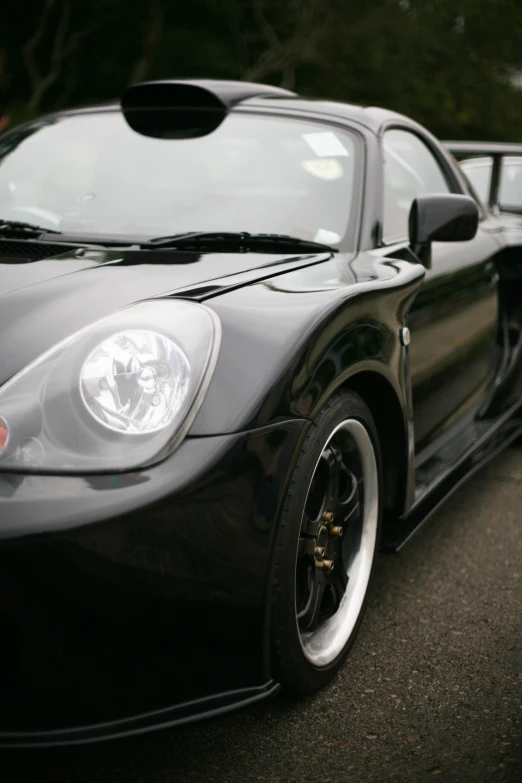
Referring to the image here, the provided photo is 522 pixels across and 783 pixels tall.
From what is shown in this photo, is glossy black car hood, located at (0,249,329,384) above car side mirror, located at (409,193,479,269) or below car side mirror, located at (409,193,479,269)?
below

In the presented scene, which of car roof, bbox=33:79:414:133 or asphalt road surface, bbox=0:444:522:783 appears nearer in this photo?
asphalt road surface, bbox=0:444:522:783

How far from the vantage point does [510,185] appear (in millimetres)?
4723

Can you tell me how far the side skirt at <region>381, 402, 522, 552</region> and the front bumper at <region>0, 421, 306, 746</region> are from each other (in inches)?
35.6

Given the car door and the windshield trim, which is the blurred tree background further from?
the car door

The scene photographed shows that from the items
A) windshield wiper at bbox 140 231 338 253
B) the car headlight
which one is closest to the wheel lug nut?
the car headlight

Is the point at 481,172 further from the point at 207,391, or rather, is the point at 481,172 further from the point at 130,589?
the point at 130,589

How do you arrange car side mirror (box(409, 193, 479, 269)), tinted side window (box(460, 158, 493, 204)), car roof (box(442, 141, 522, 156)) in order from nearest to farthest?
car side mirror (box(409, 193, 479, 269))
car roof (box(442, 141, 522, 156))
tinted side window (box(460, 158, 493, 204))

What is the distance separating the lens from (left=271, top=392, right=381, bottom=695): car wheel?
1.88 m

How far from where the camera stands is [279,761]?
1.94m

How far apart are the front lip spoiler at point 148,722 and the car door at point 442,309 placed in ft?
3.87

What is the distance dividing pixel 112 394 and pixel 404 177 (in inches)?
69.8

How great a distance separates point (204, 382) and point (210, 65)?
83.8ft

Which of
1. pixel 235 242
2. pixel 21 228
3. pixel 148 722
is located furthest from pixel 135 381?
pixel 21 228

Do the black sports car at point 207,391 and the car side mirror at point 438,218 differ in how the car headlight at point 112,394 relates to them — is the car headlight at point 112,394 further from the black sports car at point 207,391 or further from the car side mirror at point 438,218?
the car side mirror at point 438,218
